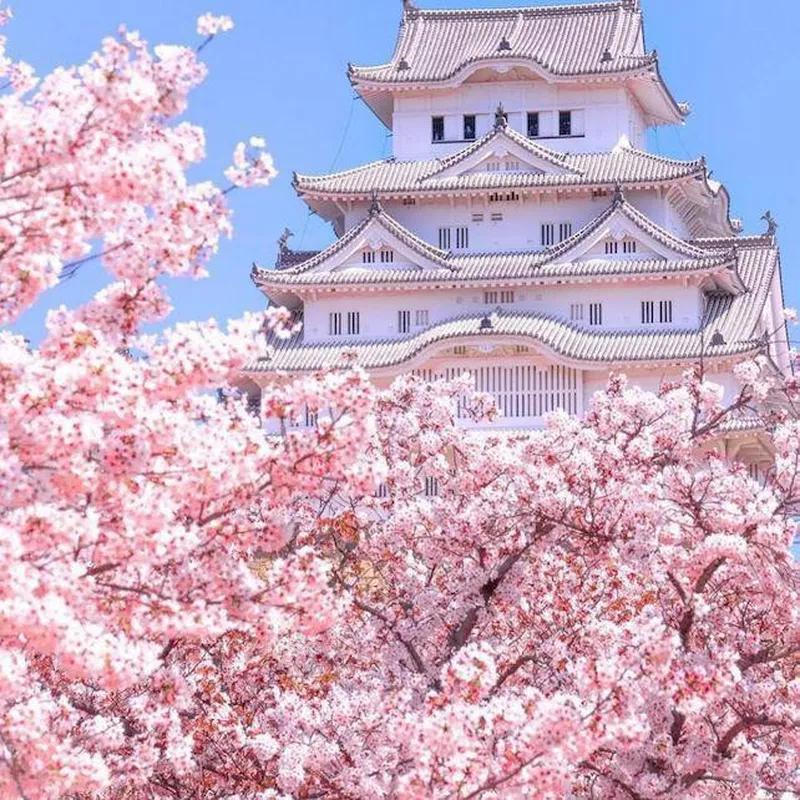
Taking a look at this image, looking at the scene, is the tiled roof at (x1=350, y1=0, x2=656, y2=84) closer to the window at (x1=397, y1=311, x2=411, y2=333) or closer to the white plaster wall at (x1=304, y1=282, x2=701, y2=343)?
the white plaster wall at (x1=304, y1=282, x2=701, y2=343)

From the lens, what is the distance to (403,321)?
52312 mm

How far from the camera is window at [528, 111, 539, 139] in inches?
2163

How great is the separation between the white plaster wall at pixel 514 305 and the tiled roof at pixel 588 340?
0.46m

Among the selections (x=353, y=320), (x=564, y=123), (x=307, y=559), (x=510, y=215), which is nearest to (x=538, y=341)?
(x=510, y=215)

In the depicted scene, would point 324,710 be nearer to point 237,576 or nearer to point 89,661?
point 237,576

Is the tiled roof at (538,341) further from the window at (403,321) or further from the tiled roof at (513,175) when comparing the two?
the tiled roof at (513,175)

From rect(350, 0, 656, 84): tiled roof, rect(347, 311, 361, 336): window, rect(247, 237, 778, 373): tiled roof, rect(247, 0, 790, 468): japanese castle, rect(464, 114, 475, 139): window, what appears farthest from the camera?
rect(464, 114, 475, 139): window

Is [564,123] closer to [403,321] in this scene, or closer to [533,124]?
[533,124]

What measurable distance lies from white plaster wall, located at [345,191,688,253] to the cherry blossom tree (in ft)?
120

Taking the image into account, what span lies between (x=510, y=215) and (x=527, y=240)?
1.01 metres

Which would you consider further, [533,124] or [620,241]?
[533,124]

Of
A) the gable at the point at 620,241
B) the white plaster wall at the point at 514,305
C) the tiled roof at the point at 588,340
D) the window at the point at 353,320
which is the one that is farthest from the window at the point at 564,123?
the window at the point at 353,320

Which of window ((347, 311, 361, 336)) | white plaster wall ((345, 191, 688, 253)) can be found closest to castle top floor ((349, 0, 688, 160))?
white plaster wall ((345, 191, 688, 253))

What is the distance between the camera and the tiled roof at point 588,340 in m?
48.5
